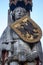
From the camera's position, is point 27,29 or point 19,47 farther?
point 27,29

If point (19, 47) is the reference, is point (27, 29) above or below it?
above

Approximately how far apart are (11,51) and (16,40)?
39 cm

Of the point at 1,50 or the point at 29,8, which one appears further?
the point at 29,8

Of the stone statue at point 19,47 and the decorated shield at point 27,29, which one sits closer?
the stone statue at point 19,47

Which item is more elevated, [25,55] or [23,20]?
[23,20]

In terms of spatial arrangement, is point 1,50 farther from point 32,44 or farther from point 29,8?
point 29,8

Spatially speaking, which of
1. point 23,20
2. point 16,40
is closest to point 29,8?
point 23,20

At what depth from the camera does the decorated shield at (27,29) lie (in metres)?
10.8

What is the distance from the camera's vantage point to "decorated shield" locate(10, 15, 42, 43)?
10797 millimetres

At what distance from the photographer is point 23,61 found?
1038cm

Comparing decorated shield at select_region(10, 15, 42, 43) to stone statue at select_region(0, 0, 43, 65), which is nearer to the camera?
stone statue at select_region(0, 0, 43, 65)

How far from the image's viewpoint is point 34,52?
10461 mm

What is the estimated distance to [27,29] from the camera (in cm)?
1096

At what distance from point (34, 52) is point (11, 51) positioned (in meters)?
0.71
